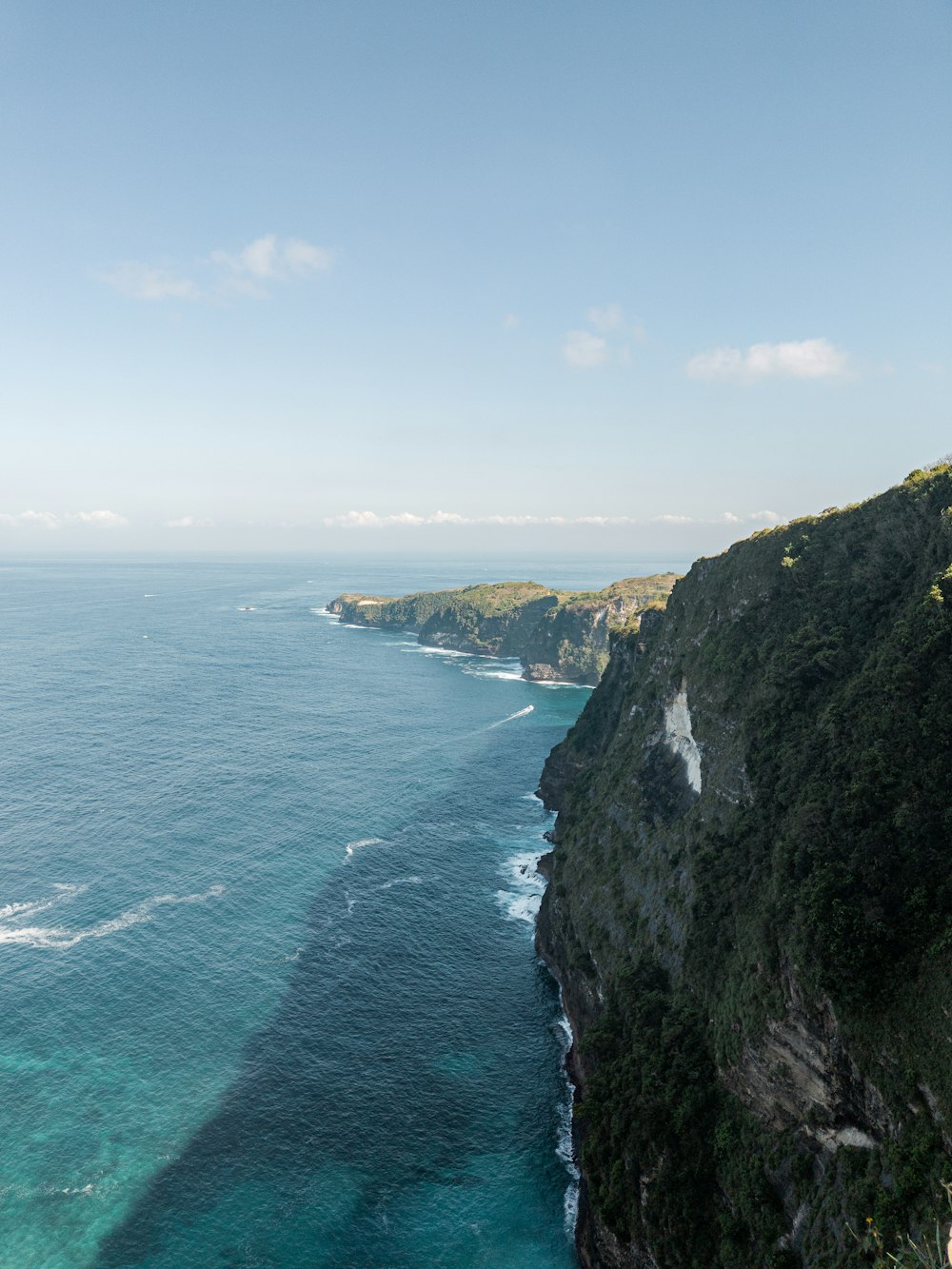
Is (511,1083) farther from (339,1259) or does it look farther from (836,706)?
(836,706)

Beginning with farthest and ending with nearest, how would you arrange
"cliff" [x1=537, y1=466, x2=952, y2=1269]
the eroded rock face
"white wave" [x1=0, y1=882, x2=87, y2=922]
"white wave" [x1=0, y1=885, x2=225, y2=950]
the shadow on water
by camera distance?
"white wave" [x1=0, y1=882, x2=87, y2=922]
"white wave" [x1=0, y1=885, x2=225, y2=950]
the shadow on water
the eroded rock face
"cliff" [x1=537, y1=466, x2=952, y2=1269]

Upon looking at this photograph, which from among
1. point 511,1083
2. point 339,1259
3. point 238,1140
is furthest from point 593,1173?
point 238,1140

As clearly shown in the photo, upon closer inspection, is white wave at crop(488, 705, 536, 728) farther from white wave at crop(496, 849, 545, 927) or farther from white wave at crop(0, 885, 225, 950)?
white wave at crop(0, 885, 225, 950)

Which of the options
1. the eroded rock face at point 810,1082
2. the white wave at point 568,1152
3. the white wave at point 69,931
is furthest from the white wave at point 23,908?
the eroded rock face at point 810,1082

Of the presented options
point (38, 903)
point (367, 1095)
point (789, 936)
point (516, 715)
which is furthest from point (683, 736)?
point (516, 715)

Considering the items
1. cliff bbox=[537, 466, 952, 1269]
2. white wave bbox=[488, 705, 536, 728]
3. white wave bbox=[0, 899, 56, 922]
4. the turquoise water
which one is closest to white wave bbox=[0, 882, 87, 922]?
white wave bbox=[0, 899, 56, 922]

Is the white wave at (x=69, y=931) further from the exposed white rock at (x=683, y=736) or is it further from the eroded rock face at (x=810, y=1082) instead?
the eroded rock face at (x=810, y=1082)

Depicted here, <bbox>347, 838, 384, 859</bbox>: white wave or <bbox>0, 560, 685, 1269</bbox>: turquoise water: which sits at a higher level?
<bbox>347, 838, 384, 859</bbox>: white wave
